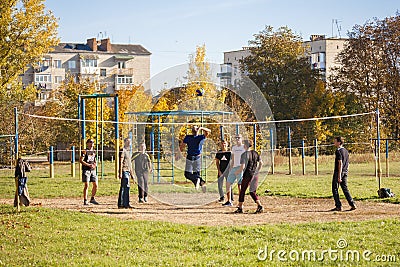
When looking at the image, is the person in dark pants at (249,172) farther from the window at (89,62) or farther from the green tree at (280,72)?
the window at (89,62)

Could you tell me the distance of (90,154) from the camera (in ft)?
61.8

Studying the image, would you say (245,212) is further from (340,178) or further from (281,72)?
(281,72)

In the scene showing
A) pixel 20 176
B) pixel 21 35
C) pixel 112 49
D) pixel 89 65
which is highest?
pixel 112 49

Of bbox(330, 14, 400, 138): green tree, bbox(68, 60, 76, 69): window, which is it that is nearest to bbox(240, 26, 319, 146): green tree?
bbox(330, 14, 400, 138): green tree

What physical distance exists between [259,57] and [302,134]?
13437 millimetres

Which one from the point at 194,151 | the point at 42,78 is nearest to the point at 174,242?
the point at 194,151

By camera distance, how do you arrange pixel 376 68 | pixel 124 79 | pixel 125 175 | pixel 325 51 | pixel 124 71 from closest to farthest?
pixel 125 175
pixel 376 68
pixel 325 51
pixel 124 79
pixel 124 71

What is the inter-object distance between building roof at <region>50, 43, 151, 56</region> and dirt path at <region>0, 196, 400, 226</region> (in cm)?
7111

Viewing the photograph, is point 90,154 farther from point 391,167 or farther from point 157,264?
point 391,167

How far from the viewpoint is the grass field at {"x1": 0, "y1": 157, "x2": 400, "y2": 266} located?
1024cm

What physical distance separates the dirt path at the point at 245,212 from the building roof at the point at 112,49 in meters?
71.1

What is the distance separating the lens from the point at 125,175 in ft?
59.9

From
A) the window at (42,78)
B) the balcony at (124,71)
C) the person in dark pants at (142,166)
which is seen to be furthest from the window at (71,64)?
the person in dark pants at (142,166)

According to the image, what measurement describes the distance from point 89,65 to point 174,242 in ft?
261
